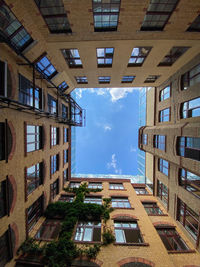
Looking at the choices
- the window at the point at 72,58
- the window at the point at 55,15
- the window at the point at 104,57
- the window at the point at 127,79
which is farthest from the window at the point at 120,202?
the window at the point at 55,15

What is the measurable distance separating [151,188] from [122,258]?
12547mm

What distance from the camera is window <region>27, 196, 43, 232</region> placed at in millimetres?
10891

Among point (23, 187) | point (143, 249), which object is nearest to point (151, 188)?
point (143, 249)

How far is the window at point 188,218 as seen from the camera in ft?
34.9

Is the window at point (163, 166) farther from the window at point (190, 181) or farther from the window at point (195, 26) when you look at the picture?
the window at point (195, 26)

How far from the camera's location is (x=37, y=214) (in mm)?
12188

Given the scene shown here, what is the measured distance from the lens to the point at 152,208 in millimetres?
15828

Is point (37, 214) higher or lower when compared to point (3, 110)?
lower

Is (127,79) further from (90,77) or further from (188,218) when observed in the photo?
(188,218)

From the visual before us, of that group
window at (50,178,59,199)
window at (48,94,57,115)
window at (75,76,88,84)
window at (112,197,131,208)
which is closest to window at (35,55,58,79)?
window at (48,94,57,115)

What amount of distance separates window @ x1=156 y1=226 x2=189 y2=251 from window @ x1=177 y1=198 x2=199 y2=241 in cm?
122

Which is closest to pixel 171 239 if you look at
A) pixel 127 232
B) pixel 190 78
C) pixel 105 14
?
pixel 127 232

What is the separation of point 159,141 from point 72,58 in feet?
46.0

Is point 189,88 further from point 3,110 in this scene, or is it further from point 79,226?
point 79,226
